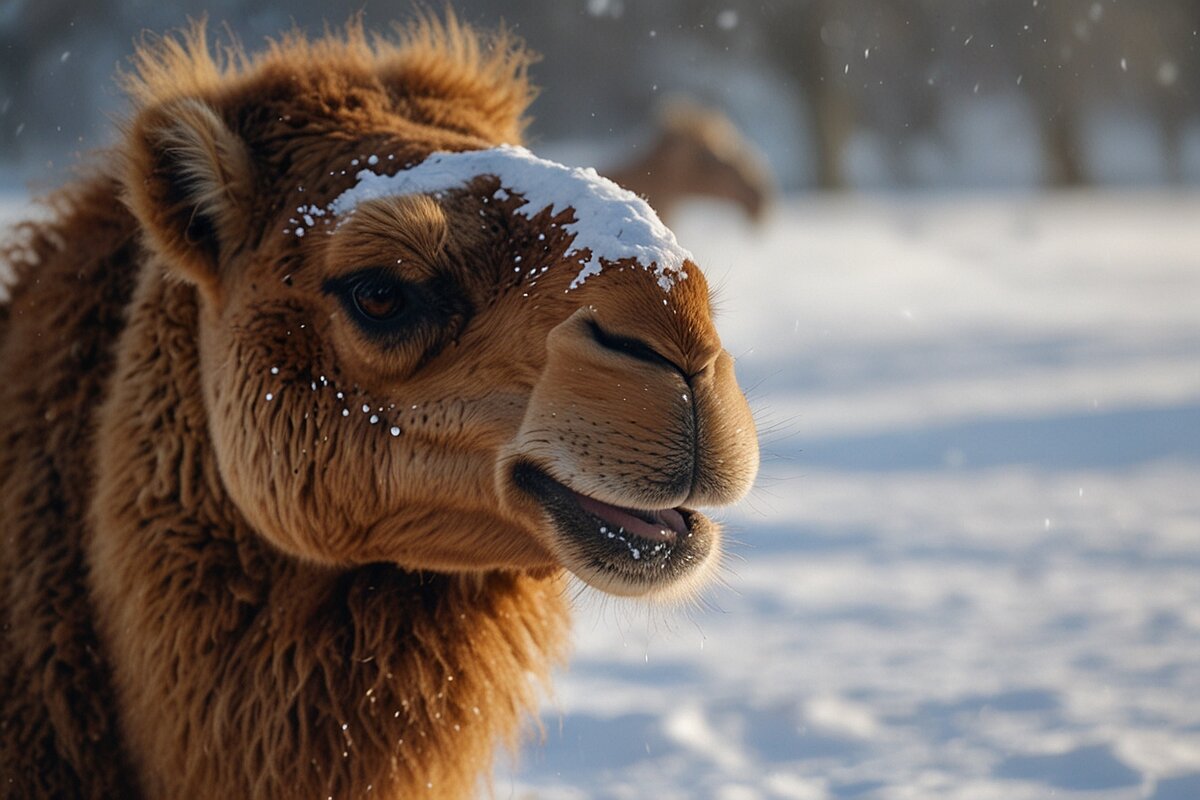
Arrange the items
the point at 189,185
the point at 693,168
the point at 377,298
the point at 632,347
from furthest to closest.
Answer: the point at 693,168 → the point at 189,185 → the point at 377,298 → the point at 632,347

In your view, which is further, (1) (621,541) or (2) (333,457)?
(2) (333,457)

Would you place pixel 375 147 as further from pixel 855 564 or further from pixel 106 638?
pixel 855 564

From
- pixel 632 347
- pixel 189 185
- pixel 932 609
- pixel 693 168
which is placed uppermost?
pixel 693 168

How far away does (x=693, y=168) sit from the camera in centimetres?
1426

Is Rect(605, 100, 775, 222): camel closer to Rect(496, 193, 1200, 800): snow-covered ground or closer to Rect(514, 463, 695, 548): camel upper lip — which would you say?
Rect(496, 193, 1200, 800): snow-covered ground

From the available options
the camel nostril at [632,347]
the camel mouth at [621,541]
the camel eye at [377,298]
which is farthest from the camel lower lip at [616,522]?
the camel eye at [377,298]

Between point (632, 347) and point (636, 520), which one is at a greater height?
point (632, 347)

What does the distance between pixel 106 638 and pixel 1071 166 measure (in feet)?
121

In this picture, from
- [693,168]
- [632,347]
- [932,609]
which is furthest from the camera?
[693,168]

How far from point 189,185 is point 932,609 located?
4.07 metres

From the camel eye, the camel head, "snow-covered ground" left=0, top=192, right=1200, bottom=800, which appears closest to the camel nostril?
the camel head

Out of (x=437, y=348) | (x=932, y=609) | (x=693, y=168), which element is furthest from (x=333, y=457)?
(x=693, y=168)

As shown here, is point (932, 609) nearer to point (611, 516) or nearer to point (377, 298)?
point (611, 516)

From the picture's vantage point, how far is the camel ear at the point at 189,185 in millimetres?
2492
